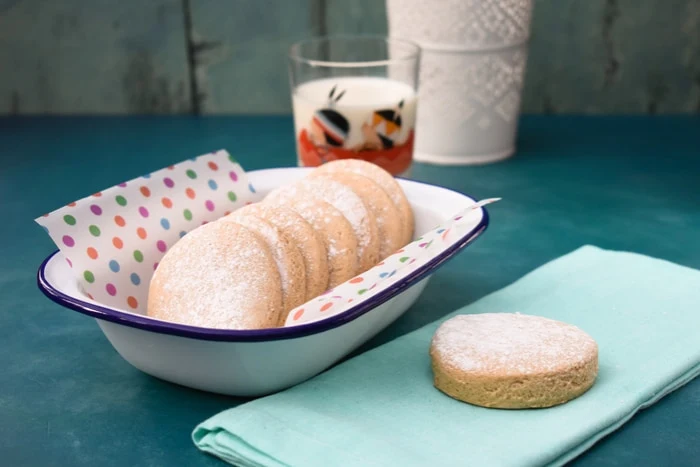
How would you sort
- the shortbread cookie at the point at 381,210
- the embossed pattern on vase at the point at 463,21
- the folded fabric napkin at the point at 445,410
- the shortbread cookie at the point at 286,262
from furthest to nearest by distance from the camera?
the embossed pattern on vase at the point at 463,21 < the shortbread cookie at the point at 381,210 < the shortbread cookie at the point at 286,262 < the folded fabric napkin at the point at 445,410

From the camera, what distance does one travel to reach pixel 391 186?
95 cm

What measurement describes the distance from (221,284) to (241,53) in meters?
1.06

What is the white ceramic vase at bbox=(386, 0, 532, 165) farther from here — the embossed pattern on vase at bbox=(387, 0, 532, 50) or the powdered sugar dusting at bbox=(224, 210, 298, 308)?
the powdered sugar dusting at bbox=(224, 210, 298, 308)

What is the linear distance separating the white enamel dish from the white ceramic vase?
Answer: 0.66 metres

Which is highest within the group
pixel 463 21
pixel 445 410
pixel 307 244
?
pixel 463 21

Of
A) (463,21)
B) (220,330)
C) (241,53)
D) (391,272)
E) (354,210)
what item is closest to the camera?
(220,330)

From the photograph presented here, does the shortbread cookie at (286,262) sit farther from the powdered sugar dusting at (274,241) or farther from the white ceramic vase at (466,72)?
the white ceramic vase at (466,72)

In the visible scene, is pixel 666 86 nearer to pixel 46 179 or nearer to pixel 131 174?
pixel 131 174

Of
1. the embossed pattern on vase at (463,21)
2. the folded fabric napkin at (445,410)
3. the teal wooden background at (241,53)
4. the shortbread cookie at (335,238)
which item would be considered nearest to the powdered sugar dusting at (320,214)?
the shortbread cookie at (335,238)

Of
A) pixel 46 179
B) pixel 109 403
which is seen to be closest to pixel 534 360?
pixel 109 403

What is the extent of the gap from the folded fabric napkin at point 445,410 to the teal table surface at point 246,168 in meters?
0.03

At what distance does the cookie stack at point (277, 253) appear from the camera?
754 millimetres

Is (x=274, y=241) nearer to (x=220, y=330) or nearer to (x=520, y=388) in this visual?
(x=220, y=330)

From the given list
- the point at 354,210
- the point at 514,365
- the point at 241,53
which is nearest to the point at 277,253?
the point at 354,210
